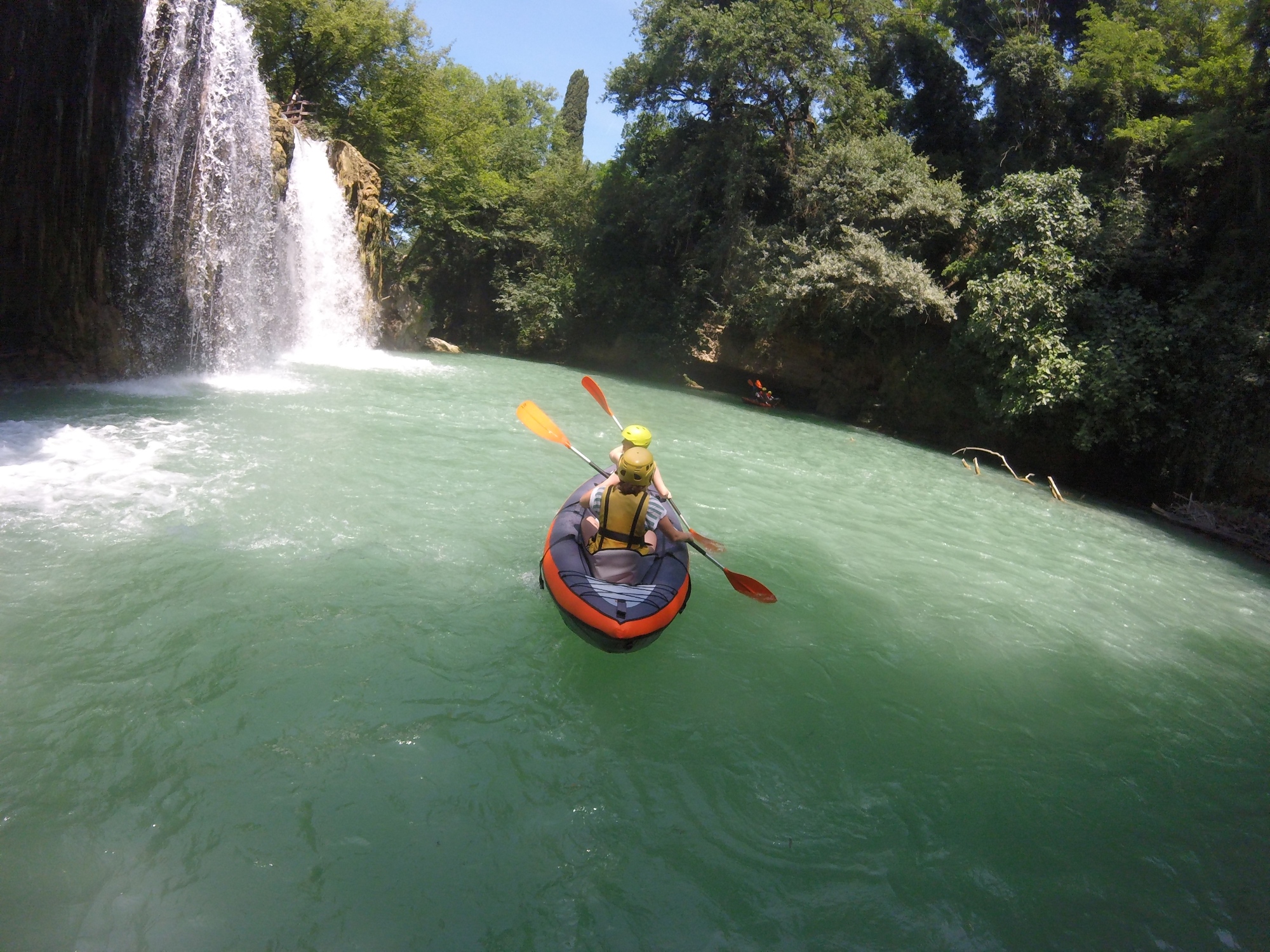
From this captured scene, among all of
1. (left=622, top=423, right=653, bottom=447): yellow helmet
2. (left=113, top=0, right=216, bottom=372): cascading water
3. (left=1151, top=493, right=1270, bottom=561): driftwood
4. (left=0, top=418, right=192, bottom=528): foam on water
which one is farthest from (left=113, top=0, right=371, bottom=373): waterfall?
(left=1151, top=493, right=1270, bottom=561): driftwood

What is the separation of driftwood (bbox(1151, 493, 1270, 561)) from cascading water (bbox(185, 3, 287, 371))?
14991 millimetres

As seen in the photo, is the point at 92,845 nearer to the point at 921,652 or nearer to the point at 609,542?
the point at 609,542

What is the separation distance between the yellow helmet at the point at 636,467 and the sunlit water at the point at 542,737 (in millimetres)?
1029

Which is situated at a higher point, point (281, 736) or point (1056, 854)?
point (1056, 854)

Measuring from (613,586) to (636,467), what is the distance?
779 mm

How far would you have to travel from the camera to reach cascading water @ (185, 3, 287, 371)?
404 inches

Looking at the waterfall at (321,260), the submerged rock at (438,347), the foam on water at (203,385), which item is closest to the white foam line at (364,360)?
the waterfall at (321,260)

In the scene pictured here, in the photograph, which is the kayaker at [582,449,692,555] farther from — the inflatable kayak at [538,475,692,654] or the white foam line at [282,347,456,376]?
the white foam line at [282,347,456,376]

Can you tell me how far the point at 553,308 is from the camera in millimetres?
22203

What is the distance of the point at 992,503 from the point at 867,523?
10.6 feet

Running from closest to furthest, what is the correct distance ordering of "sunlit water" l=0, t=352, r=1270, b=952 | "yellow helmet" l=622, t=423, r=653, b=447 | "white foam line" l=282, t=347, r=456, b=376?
"sunlit water" l=0, t=352, r=1270, b=952 < "yellow helmet" l=622, t=423, r=653, b=447 < "white foam line" l=282, t=347, r=456, b=376

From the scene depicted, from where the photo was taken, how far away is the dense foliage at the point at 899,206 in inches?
448

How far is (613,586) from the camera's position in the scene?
4.14 metres

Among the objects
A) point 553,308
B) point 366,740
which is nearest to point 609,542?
point 366,740
